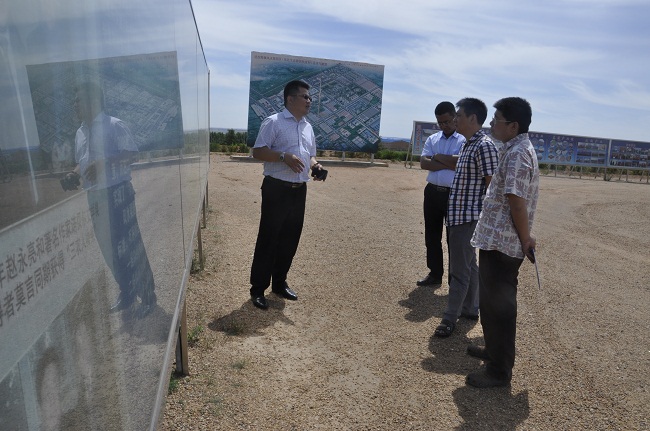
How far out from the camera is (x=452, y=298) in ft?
14.0

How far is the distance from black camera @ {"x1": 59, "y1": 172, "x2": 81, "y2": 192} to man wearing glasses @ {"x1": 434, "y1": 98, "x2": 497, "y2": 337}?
3.52 metres

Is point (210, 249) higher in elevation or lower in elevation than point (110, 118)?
lower

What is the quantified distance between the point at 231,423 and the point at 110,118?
2170mm

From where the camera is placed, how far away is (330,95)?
72.7ft

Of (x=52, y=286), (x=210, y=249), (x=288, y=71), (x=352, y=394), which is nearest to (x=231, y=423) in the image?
(x=352, y=394)

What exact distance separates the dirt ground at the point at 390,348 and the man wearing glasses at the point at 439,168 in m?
0.69

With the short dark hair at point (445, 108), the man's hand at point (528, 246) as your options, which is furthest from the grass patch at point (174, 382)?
the short dark hair at point (445, 108)

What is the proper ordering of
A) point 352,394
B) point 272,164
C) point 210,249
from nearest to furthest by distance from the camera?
1. point 352,394
2. point 272,164
3. point 210,249

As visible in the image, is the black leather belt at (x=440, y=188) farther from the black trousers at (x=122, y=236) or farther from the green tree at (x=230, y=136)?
the green tree at (x=230, y=136)

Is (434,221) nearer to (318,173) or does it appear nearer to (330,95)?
(318,173)

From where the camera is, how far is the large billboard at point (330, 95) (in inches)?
831

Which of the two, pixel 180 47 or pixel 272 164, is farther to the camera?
pixel 272 164

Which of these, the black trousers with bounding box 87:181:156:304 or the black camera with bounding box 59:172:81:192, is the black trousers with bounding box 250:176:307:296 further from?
the black camera with bounding box 59:172:81:192

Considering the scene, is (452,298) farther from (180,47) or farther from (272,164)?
(180,47)
